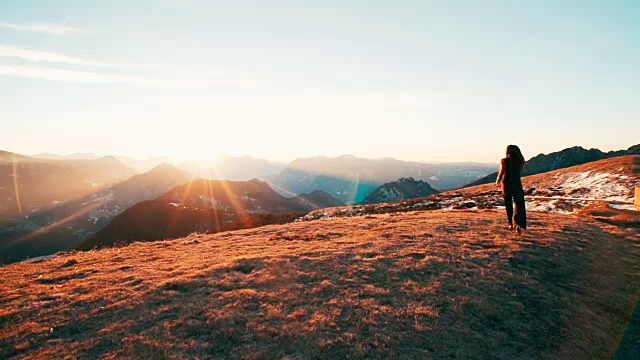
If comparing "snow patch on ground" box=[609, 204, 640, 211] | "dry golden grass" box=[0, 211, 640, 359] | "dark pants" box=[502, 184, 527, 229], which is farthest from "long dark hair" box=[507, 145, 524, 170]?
"snow patch on ground" box=[609, 204, 640, 211]

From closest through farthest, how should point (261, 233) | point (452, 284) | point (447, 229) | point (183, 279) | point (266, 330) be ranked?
point (266, 330), point (452, 284), point (183, 279), point (447, 229), point (261, 233)

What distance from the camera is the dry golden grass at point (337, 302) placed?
27.4 ft

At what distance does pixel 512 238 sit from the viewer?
1792 centimetres

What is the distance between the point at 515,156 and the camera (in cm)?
1836

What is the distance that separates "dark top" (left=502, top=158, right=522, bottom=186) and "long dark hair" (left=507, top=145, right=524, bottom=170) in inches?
6.6

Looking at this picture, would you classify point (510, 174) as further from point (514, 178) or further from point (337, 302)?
point (337, 302)

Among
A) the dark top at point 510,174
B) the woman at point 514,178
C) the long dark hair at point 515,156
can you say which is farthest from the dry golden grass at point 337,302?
the long dark hair at point 515,156

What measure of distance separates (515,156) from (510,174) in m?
1.10

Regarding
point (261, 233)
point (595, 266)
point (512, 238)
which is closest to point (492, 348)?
point (595, 266)

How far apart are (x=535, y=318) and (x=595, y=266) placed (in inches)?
280

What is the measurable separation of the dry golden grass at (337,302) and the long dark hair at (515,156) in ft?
13.6

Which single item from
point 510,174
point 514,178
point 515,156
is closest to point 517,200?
point 514,178

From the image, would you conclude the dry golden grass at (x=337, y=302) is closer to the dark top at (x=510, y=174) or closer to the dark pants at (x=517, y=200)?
the dark pants at (x=517, y=200)

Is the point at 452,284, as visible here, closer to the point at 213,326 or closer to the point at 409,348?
the point at 409,348
